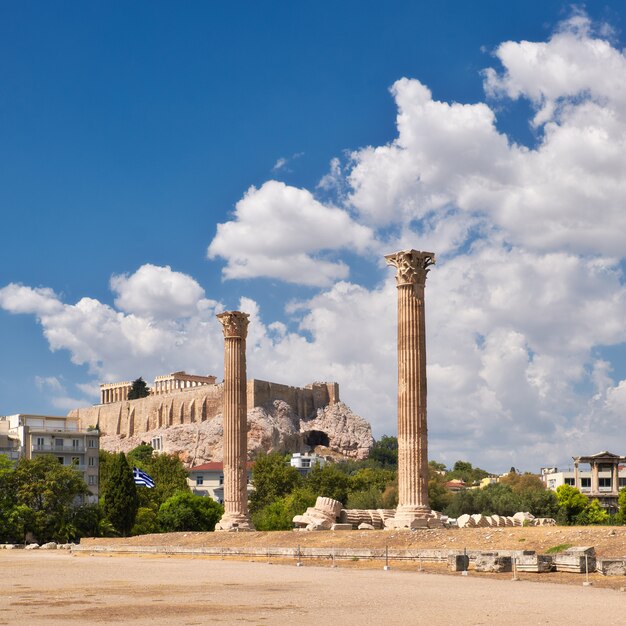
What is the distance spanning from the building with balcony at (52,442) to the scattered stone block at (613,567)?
211 ft

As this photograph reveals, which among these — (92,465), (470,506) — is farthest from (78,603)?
(92,465)

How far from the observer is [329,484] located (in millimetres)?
78500

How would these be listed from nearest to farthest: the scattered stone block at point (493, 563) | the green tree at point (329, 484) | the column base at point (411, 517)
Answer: the scattered stone block at point (493, 563)
the column base at point (411, 517)
the green tree at point (329, 484)

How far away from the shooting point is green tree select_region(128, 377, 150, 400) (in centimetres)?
18495

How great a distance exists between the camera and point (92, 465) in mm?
86062

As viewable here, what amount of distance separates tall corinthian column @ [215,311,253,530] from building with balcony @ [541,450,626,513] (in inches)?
2324

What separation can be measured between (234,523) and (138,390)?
144755 mm

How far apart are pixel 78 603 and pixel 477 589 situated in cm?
725

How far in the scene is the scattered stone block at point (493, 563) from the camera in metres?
24.0

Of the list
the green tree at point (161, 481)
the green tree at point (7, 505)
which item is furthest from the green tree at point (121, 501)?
the green tree at point (161, 481)

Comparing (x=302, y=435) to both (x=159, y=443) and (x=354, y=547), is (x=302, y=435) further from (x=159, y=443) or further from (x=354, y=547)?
(x=354, y=547)

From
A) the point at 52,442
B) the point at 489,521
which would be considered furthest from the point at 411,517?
the point at 52,442

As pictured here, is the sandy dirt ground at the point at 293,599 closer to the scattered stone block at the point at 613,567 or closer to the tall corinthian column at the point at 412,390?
the scattered stone block at the point at 613,567

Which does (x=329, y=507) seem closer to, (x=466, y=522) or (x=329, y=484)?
(x=466, y=522)
